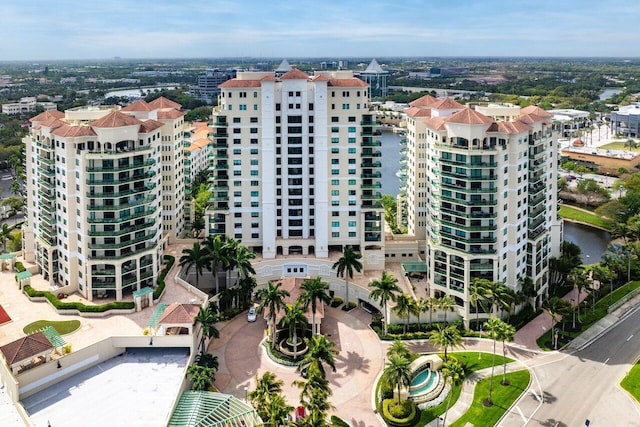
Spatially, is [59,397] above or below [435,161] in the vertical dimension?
below

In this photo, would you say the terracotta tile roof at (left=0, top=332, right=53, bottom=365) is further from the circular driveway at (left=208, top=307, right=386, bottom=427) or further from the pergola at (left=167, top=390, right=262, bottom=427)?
the circular driveway at (left=208, top=307, right=386, bottom=427)

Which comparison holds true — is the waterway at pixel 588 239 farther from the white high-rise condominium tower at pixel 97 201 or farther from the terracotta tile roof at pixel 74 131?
the terracotta tile roof at pixel 74 131

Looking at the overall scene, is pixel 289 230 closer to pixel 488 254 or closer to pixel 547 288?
pixel 488 254

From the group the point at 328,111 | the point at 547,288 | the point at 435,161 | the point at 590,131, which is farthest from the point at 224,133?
the point at 590,131

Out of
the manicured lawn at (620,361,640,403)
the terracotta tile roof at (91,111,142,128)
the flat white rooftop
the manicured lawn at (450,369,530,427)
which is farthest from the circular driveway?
the terracotta tile roof at (91,111,142,128)

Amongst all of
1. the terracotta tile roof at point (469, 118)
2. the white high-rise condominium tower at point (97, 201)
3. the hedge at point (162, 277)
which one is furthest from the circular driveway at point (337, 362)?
the terracotta tile roof at point (469, 118)

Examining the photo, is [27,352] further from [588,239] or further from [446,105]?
[588,239]
